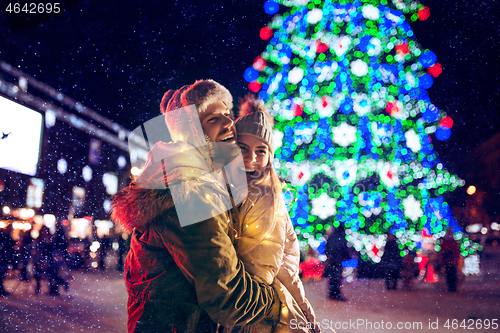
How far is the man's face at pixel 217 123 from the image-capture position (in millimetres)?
1222

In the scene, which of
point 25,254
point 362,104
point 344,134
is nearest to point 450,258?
point 344,134

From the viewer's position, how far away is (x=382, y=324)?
3830 millimetres

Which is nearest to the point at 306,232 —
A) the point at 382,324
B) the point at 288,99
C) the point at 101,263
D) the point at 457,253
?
the point at 382,324

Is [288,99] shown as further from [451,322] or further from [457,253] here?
[457,253]

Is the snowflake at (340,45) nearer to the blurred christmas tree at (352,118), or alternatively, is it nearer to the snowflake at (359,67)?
the blurred christmas tree at (352,118)

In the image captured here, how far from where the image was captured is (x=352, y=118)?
4145 mm

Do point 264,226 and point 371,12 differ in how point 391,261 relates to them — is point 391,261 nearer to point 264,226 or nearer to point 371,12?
point 371,12

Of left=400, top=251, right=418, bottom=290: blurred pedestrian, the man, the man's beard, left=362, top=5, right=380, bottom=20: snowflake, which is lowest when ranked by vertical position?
left=400, top=251, right=418, bottom=290: blurred pedestrian

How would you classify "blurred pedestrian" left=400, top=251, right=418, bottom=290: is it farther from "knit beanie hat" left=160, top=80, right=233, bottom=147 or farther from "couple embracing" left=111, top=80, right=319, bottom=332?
"knit beanie hat" left=160, top=80, right=233, bottom=147

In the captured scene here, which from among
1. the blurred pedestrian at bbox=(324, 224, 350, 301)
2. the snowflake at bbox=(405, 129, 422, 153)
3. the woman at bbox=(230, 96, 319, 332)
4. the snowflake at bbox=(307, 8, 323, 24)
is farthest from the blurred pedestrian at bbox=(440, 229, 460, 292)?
the woman at bbox=(230, 96, 319, 332)

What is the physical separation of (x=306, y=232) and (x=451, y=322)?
2.57 m

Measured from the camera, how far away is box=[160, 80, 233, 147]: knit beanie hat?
117 cm

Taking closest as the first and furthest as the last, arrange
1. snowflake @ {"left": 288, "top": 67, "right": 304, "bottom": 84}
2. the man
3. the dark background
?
the man
the dark background
snowflake @ {"left": 288, "top": 67, "right": 304, "bottom": 84}

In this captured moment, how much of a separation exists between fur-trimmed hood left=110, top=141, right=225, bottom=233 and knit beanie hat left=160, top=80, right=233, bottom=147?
0.13 m
